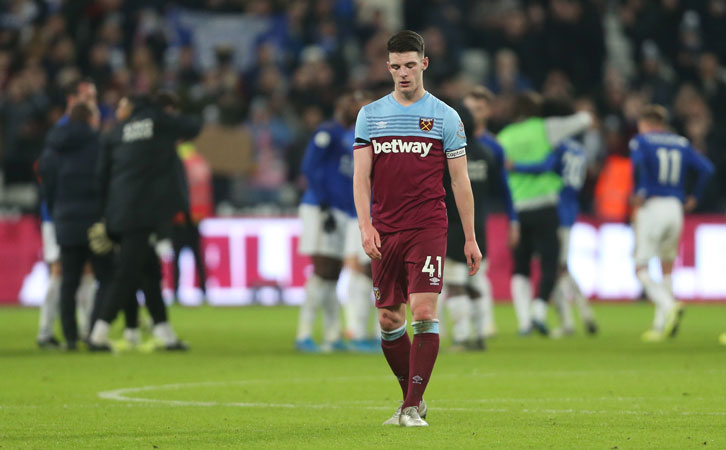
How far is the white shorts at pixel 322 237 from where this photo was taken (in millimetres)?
13289

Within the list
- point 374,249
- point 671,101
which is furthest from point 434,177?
point 671,101

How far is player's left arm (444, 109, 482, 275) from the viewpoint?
24.7ft

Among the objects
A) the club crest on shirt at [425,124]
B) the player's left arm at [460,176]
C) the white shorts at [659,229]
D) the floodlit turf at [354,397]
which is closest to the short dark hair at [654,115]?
the white shorts at [659,229]

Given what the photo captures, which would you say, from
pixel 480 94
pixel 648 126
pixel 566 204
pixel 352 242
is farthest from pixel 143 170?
pixel 648 126

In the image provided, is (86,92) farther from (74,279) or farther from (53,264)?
(53,264)

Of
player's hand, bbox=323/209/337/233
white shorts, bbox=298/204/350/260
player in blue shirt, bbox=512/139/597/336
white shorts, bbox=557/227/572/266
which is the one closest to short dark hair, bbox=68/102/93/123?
white shorts, bbox=298/204/350/260

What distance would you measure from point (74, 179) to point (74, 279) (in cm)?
98

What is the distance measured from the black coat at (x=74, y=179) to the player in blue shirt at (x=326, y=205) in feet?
6.81

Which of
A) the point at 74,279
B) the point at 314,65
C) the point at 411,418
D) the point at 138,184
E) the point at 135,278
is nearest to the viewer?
the point at 411,418

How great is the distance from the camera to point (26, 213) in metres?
21.8

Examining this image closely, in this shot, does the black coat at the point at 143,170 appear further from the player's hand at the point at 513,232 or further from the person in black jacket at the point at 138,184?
the player's hand at the point at 513,232

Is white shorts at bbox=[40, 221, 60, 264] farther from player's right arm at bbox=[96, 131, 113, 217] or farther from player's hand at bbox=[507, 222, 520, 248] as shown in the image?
player's hand at bbox=[507, 222, 520, 248]

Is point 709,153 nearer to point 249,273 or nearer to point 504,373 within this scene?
point 249,273

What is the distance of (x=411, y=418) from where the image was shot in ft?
24.4
